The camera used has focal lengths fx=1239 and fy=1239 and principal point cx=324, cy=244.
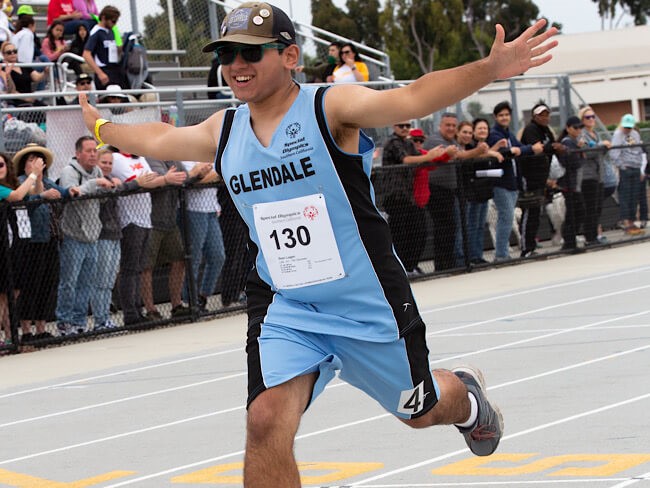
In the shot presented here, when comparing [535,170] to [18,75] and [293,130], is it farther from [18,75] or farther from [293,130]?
[293,130]

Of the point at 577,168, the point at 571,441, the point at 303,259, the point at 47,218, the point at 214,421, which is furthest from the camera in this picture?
the point at 577,168

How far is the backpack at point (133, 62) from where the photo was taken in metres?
16.6

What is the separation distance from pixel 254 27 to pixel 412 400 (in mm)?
1624

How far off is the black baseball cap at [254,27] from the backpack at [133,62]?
11.8 m

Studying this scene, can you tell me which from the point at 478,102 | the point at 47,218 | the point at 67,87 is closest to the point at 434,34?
the point at 478,102

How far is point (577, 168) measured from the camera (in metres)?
18.0

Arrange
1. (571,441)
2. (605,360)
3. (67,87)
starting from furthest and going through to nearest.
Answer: (67,87) → (605,360) → (571,441)

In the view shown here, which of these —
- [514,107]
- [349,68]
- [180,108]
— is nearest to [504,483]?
[180,108]

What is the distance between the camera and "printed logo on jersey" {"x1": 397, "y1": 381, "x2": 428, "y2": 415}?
4996mm

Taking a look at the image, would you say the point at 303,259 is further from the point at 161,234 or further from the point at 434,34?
the point at 434,34

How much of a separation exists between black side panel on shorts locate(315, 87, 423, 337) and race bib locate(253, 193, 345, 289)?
124 mm

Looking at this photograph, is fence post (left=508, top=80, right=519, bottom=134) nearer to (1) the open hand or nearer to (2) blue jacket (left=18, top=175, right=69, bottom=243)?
(2) blue jacket (left=18, top=175, right=69, bottom=243)

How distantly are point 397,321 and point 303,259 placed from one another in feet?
1.48

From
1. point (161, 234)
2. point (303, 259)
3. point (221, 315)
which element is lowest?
point (221, 315)
